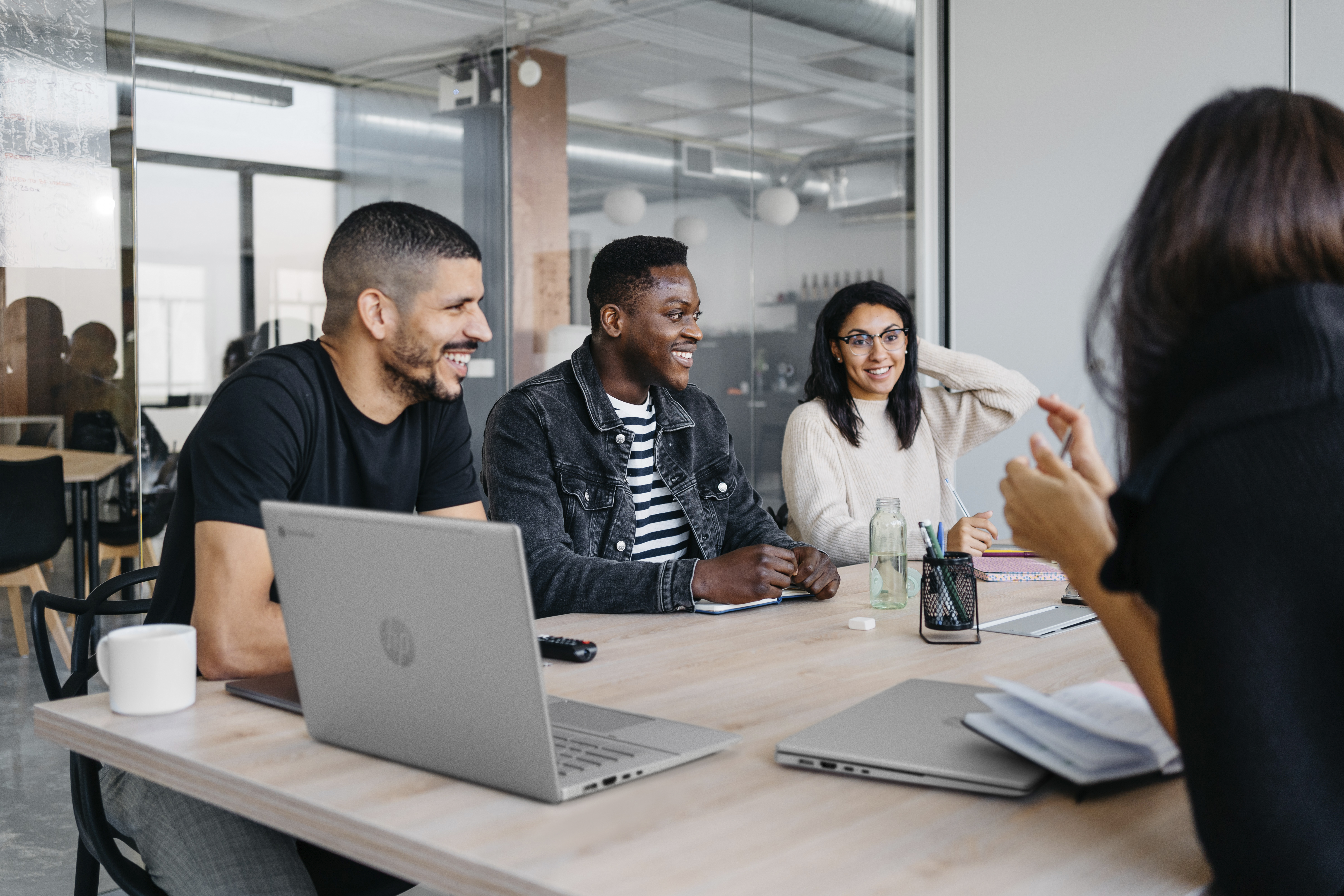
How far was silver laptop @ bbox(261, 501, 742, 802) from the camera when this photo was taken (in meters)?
0.92

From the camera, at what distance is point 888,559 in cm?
196

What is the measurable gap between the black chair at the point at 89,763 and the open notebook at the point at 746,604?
0.88m

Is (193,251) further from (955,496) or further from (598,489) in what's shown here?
(955,496)

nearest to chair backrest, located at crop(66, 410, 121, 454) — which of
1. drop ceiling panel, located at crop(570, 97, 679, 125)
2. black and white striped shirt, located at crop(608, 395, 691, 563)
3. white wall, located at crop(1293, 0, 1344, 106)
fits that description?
black and white striped shirt, located at crop(608, 395, 691, 563)

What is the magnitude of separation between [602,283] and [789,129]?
2496mm

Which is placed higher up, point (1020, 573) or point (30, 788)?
point (1020, 573)

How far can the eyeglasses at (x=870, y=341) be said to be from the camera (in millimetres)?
3090

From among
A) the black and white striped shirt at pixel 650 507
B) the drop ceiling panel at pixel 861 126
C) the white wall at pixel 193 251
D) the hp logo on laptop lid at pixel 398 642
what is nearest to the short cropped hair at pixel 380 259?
the black and white striped shirt at pixel 650 507

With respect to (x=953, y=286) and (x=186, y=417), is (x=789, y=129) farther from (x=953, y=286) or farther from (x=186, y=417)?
(x=186, y=417)

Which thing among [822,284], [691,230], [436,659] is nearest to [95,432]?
[691,230]

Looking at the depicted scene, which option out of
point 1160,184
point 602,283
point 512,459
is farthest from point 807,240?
point 1160,184

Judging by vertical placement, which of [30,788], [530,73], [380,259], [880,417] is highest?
[530,73]

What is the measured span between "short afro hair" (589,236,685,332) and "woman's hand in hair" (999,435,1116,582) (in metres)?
1.56

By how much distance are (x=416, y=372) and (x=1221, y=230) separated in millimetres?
1307
